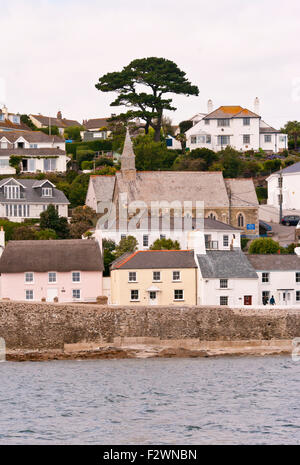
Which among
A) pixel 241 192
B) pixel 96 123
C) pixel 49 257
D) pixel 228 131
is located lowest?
pixel 49 257

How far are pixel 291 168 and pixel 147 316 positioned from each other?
43.1m

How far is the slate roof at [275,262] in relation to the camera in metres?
60.3

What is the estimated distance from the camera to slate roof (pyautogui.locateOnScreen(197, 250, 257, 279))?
5834 centimetres

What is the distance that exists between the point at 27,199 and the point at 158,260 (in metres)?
25.5

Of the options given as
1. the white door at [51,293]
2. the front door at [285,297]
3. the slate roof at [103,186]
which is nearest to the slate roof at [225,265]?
the front door at [285,297]

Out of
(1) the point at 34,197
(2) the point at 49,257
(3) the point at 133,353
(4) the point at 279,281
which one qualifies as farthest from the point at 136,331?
(1) the point at 34,197

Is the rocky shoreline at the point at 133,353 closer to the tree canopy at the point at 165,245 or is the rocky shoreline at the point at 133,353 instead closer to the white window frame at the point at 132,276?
the white window frame at the point at 132,276

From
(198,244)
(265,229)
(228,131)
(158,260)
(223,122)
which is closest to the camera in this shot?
(158,260)

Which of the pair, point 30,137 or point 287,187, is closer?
point 287,187

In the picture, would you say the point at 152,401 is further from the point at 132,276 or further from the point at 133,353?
the point at 132,276

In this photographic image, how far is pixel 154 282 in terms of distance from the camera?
58844 mm

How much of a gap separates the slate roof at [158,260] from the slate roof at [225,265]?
823 millimetres
